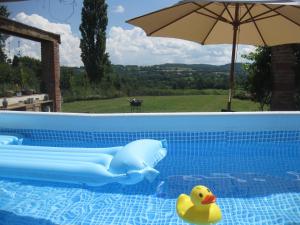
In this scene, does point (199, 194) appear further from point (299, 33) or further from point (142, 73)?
point (142, 73)

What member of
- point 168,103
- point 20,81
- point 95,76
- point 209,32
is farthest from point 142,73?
point 209,32

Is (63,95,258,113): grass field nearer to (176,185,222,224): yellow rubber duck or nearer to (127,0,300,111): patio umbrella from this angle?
(127,0,300,111): patio umbrella

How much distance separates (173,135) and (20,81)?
10.0 m

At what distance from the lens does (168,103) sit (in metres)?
14.5

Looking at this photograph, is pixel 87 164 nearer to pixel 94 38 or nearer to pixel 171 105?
pixel 171 105

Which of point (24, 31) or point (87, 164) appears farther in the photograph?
point (24, 31)

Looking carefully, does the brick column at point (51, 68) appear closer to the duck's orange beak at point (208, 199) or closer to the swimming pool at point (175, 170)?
the swimming pool at point (175, 170)

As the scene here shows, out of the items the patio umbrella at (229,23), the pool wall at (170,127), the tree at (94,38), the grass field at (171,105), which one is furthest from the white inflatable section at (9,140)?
the tree at (94,38)

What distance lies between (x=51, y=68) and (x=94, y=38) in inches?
521

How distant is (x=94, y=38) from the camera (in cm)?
2230

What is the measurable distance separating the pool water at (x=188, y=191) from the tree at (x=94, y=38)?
16.8 m

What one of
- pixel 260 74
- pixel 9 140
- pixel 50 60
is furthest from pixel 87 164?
pixel 50 60

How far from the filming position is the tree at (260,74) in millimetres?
7848

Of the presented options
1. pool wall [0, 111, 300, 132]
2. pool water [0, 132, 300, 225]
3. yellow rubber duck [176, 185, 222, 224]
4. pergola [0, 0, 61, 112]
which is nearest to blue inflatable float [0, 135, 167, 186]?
pool water [0, 132, 300, 225]
